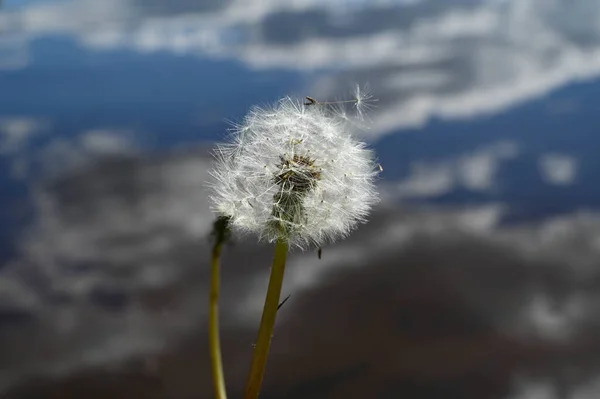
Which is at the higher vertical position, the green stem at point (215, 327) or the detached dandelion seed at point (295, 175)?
the detached dandelion seed at point (295, 175)

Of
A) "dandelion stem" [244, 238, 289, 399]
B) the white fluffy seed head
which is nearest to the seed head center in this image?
the white fluffy seed head

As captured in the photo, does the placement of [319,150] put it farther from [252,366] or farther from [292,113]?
[252,366]

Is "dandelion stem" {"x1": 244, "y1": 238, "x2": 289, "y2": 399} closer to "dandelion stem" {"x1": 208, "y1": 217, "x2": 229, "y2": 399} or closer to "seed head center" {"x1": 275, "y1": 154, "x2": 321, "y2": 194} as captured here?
"dandelion stem" {"x1": 208, "y1": 217, "x2": 229, "y2": 399}

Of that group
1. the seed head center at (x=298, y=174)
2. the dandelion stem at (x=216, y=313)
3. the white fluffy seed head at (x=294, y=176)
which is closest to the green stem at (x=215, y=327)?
the dandelion stem at (x=216, y=313)

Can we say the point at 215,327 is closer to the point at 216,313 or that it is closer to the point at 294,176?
the point at 216,313

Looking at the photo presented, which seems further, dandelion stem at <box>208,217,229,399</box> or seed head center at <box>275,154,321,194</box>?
seed head center at <box>275,154,321,194</box>

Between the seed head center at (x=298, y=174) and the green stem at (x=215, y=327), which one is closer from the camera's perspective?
the green stem at (x=215, y=327)

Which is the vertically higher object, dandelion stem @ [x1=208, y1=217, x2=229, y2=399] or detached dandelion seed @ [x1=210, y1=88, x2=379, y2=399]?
detached dandelion seed @ [x1=210, y1=88, x2=379, y2=399]

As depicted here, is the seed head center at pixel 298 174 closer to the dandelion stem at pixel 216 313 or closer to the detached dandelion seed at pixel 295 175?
the detached dandelion seed at pixel 295 175
